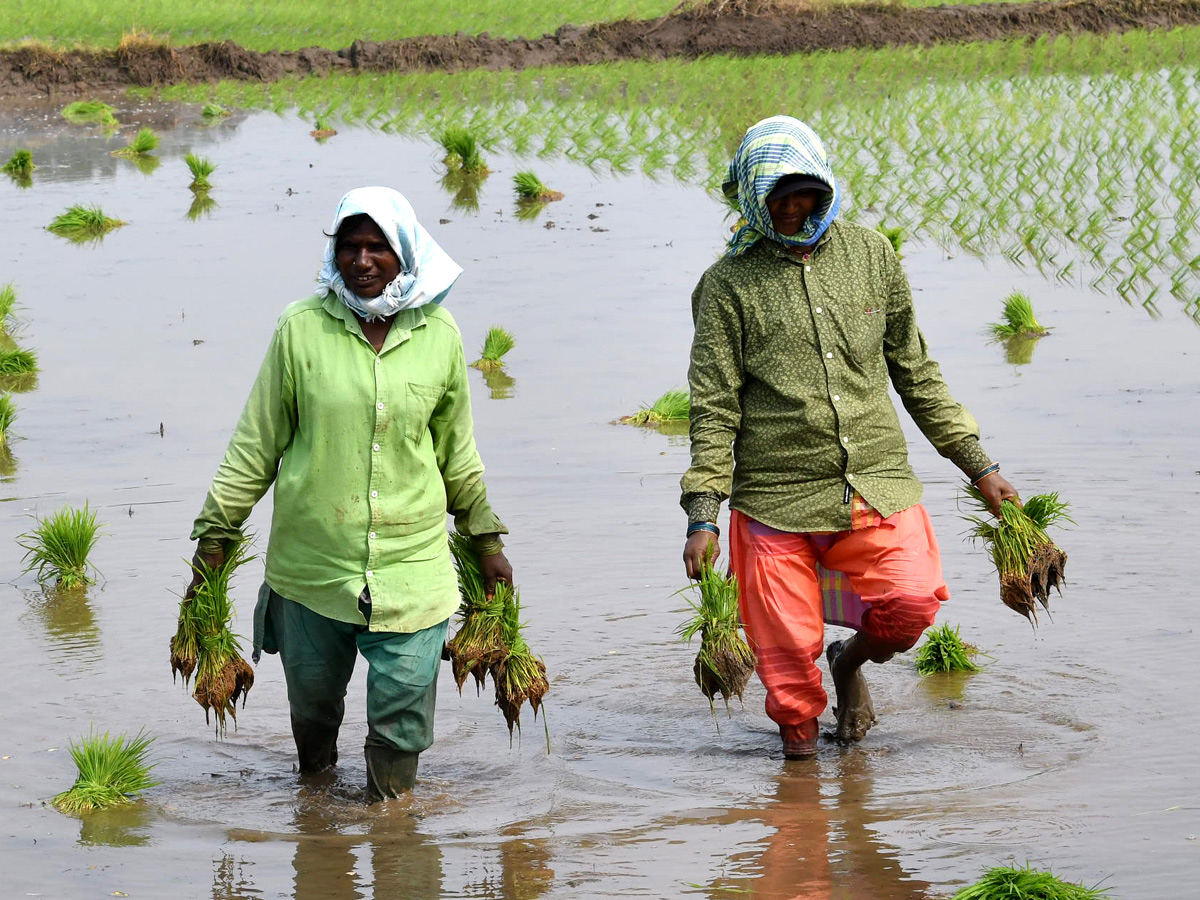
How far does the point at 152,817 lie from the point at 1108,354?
6437 mm

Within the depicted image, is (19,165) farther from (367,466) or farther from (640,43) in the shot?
(367,466)

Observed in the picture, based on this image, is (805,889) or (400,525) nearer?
(805,889)

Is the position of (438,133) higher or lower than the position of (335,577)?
higher

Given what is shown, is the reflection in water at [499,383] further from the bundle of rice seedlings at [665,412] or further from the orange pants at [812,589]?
the orange pants at [812,589]

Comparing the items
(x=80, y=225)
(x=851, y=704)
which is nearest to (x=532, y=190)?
(x=80, y=225)

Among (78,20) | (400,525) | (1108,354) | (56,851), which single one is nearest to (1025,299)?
(1108,354)

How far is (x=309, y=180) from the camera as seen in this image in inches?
616

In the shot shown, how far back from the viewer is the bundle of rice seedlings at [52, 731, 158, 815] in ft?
14.0

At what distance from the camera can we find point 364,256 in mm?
3953

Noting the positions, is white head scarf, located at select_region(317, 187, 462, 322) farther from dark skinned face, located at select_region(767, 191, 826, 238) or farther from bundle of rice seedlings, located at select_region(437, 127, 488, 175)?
bundle of rice seedlings, located at select_region(437, 127, 488, 175)

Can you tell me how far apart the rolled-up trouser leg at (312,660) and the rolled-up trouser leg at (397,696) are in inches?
3.1

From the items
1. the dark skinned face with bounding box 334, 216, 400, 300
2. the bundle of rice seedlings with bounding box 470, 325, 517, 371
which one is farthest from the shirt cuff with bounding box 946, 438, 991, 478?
the bundle of rice seedlings with bounding box 470, 325, 517, 371

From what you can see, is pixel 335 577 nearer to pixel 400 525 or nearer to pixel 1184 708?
pixel 400 525

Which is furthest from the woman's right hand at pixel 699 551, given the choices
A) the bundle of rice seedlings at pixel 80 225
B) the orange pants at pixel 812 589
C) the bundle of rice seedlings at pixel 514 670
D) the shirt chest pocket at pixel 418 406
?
the bundle of rice seedlings at pixel 80 225
